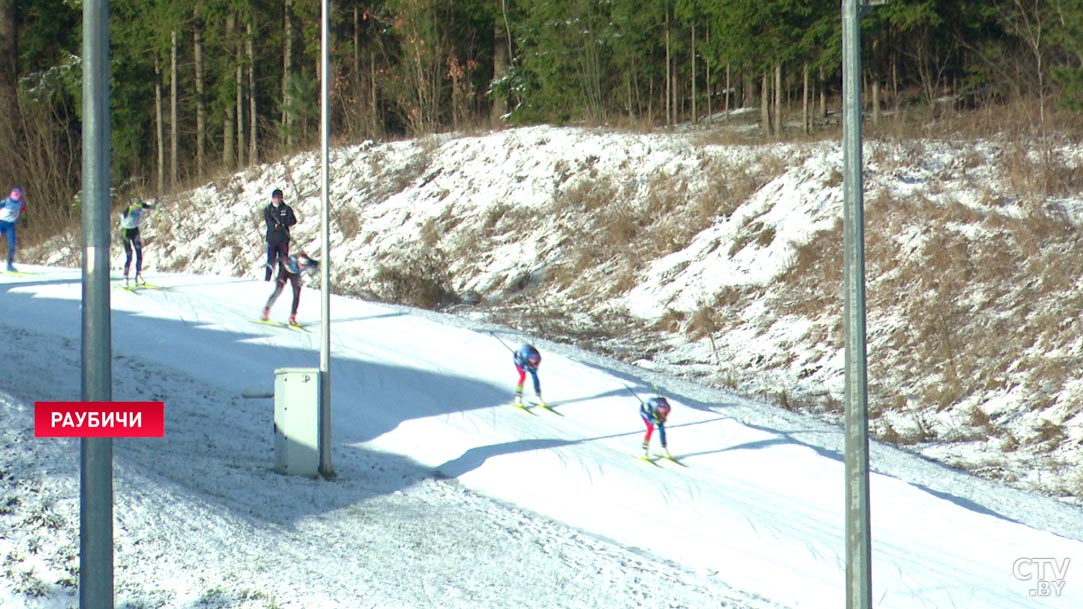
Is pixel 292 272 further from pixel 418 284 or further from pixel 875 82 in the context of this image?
pixel 875 82

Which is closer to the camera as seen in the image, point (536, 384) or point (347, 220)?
point (536, 384)

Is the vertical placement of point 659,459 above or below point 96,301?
below

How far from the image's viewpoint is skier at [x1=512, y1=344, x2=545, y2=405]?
17.3 metres

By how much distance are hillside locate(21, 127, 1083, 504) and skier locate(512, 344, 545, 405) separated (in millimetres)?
6698

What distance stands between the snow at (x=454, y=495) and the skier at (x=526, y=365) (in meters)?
0.35

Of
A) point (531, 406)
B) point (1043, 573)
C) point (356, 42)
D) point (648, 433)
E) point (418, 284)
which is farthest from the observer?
point (356, 42)

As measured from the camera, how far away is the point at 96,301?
6.98m

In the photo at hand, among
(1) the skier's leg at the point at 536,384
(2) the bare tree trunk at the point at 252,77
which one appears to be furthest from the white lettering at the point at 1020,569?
(2) the bare tree trunk at the point at 252,77

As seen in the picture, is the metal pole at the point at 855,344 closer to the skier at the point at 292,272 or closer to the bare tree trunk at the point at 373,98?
the skier at the point at 292,272

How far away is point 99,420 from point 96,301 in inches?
27.1

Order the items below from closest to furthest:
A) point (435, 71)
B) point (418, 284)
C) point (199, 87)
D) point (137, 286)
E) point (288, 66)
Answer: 1. point (137, 286)
2. point (418, 284)
3. point (435, 71)
4. point (288, 66)
5. point (199, 87)

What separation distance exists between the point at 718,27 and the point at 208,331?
21514 mm

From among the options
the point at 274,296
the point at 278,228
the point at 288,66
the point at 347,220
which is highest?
the point at 288,66

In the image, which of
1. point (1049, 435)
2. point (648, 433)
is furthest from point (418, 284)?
point (1049, 435)
